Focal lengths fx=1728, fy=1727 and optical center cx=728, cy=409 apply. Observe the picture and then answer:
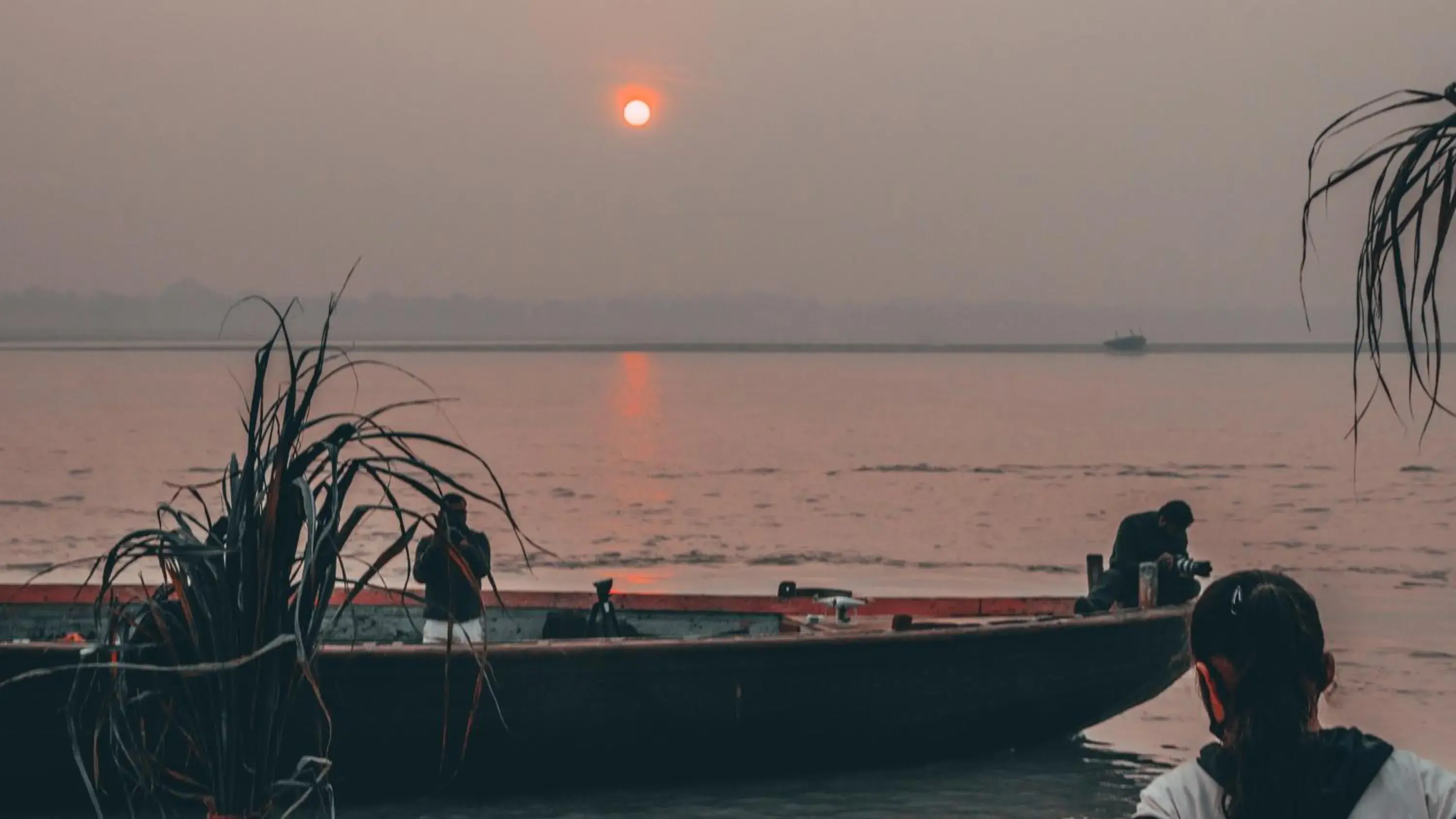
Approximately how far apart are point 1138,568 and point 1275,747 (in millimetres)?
9623

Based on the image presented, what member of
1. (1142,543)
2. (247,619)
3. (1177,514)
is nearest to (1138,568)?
(1142,543)

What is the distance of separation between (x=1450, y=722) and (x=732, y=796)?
6567 millimetres

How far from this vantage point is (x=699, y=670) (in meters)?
9.88

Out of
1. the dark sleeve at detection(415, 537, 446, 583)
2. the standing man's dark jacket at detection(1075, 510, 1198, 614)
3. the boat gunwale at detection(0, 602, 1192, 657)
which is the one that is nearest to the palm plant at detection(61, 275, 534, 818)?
the dark sleeve at detection(415, 537, 446, 583)

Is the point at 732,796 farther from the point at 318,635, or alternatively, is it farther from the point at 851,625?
the point at 318,635

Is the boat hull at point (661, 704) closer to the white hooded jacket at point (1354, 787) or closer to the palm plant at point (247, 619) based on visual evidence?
the palm plant at point (247, 619)

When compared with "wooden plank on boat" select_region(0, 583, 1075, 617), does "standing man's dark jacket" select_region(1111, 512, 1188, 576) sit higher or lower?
higher

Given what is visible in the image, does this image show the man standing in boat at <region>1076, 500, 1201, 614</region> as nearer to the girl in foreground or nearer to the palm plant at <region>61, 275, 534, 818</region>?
the palm plant at <region>61, 275, 534, 818</region>

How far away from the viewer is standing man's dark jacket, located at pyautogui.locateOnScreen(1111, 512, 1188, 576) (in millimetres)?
11438

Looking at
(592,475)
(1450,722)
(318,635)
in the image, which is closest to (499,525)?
(592,475)

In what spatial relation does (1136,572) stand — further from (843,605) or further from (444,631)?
(444,631)

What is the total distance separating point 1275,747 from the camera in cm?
220

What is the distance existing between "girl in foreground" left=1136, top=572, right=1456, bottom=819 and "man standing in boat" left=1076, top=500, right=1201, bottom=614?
30.4 feet

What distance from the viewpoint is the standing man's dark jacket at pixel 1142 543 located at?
11.4m
